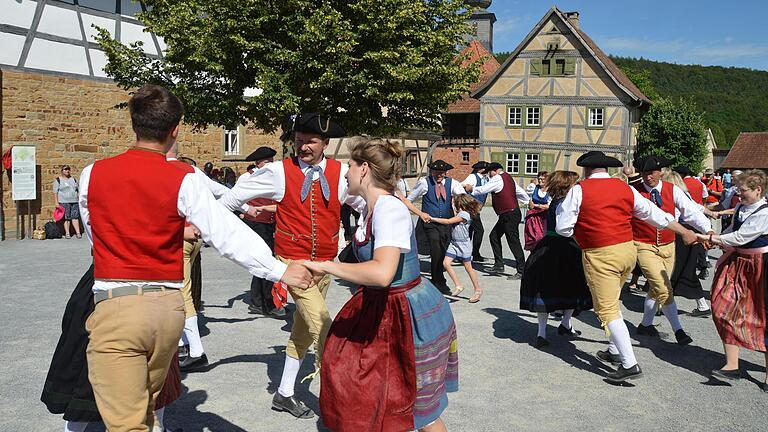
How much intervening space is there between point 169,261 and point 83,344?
3.20 feet

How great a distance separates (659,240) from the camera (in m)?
6.58

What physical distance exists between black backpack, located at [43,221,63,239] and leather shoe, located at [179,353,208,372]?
38.6 ft

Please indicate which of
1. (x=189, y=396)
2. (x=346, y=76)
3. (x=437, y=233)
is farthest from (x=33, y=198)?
(x=189, y=396)

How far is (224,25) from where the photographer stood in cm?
1459

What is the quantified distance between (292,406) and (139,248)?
2107 millimetres

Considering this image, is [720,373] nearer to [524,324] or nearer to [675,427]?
[675,427]

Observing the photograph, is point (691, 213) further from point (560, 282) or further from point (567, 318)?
point (567, 318)

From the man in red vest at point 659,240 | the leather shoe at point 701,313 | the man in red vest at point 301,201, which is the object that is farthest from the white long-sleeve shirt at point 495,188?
the man in red vest at point 301,201

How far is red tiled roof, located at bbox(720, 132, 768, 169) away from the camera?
5984cm

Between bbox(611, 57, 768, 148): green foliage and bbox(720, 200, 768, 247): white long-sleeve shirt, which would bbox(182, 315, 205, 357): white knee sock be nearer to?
bbox(720, 200, 768, 247): white long-sleeve shirt

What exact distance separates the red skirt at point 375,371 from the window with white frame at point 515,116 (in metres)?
30.9

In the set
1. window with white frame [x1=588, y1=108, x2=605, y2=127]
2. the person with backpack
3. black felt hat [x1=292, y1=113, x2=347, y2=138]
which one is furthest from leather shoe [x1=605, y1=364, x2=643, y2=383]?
window with white frame [x1=588, y1=108, x2=605, y2=127]

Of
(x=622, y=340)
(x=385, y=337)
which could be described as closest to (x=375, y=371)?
(x=385, y=337)

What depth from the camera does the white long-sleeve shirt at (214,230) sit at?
2.75m
